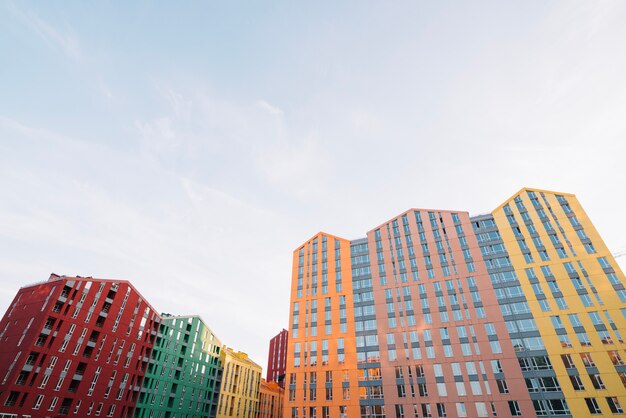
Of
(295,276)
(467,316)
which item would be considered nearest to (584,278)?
(467,316)

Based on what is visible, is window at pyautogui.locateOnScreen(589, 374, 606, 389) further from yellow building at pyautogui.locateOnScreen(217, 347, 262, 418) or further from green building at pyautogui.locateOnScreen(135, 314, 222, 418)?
yellow building at pyautogui.locateOnScreen(217, 347, 262, 418)

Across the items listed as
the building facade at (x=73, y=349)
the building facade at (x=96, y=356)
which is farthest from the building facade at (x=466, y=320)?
the building facade at (x=73, y=349)

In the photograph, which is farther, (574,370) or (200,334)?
(200,334)

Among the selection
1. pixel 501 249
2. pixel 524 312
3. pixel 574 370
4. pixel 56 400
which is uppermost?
pixel 501 249

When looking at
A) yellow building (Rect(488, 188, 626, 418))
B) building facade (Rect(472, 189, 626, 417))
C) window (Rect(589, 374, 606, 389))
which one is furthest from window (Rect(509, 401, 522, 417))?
window (Rect(589, 374, 606, 389))

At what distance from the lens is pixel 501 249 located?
66125 millimetres

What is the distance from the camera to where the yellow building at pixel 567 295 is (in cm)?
4972

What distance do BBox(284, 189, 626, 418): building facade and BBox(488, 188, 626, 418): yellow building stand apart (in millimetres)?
160

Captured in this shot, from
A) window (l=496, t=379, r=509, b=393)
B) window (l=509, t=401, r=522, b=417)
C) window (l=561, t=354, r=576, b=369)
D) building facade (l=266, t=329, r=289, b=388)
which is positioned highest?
building facade (l=266, t=329, r=289, b=388)

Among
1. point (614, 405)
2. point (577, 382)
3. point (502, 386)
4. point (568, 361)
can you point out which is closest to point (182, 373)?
point (502, 386)

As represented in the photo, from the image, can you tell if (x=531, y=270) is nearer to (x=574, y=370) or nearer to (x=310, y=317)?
(x=574, y=370)

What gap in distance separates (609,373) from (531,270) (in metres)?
18.4

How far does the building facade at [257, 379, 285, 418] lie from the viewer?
114m

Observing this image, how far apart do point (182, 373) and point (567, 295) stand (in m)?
91.2
